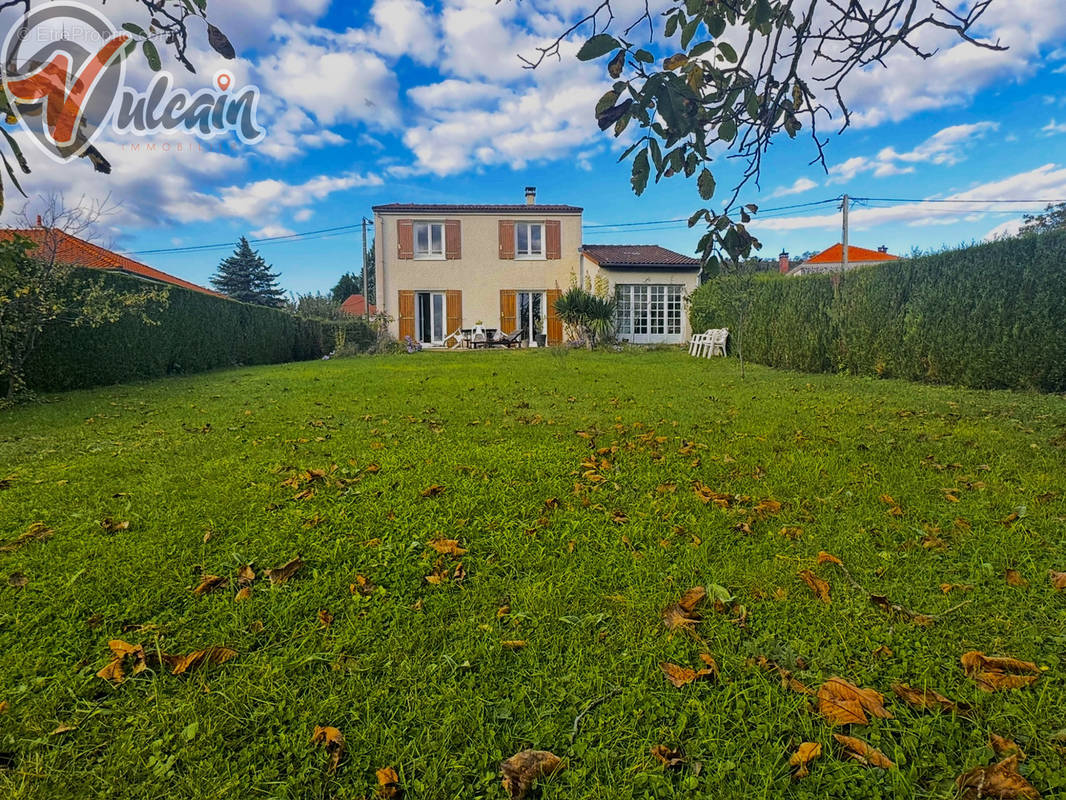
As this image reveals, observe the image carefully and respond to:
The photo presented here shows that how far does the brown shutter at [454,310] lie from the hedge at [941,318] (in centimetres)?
1117

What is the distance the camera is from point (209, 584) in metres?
1.98

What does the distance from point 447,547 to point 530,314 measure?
18671 millimetres

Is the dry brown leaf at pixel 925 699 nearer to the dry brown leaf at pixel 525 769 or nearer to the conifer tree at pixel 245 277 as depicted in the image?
the dry brown leaf at pixel 525 769

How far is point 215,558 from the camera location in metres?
2.19

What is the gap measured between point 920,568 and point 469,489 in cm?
218

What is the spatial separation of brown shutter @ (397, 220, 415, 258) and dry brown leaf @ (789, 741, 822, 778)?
2030 centimetres

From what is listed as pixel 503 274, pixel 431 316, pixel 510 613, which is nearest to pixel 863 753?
pixel 510 613

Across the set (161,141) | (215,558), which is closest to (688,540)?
(215,558)

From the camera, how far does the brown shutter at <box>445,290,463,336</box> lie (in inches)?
790

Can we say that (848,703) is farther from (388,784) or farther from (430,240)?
(430,240)

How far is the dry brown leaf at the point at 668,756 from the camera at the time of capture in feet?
4.01

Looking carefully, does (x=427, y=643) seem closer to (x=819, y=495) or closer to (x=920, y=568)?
(x=920, y=568)

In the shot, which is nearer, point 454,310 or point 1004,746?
point 1004,746

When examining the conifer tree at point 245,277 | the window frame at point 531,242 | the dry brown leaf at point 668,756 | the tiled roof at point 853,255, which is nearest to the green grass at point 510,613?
the dry brown leaf at point 668,756
